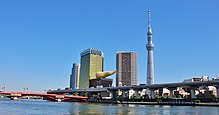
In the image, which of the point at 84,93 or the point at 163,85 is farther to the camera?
the point at 84,93

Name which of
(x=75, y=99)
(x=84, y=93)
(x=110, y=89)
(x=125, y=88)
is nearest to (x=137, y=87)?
(x=125, y=88)

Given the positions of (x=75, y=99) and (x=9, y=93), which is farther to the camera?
(x=75, y=99)

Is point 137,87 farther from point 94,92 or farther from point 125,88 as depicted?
point 94,92

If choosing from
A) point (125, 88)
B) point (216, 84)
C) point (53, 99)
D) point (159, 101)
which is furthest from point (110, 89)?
point (216, 84)

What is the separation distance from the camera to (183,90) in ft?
579

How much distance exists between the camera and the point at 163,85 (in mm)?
121188

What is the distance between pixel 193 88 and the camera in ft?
374

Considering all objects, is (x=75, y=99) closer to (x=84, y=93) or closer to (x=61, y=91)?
(x=84, y=93)

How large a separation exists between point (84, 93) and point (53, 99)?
127ft

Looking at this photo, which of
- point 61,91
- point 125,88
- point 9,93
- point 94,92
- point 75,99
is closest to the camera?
point 9,93

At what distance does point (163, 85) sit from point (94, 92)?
60715 mm

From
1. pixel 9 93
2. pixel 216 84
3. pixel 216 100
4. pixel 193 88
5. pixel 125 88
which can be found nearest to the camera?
pixel 216 100

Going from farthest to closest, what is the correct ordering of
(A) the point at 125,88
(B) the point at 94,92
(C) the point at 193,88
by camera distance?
1. (B) the point at 94,92
2. (A) the point at 125,88
3. (C) the point at 193,88

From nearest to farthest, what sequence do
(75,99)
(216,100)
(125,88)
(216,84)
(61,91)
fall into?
(216,100) < (216,84) < (125,88) < (75,99) < (61,91)
